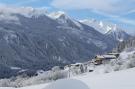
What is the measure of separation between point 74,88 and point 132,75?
4.62ft

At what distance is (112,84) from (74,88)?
2.17ft

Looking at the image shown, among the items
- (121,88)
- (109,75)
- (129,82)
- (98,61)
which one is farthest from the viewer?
(98,61)

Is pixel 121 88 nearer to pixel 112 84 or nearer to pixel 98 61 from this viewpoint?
pixel 112 84

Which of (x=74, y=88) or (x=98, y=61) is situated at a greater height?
(x=74, y=88)

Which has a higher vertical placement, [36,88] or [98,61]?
[36,88]

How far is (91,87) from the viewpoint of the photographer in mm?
5852

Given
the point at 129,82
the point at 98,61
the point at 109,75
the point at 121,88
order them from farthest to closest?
the point at 98,61
the point at 109,75
the point at 129,82
the point at 121,88


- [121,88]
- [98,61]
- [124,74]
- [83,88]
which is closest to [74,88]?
[83,88]

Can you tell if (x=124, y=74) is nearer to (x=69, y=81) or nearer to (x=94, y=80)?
(x=94, y=80)

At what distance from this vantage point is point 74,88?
5.58 metres

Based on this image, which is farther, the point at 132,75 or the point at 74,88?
the point at 132,75

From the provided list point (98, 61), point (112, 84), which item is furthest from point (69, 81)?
point (98, 61)

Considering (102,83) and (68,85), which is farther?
(102,83)

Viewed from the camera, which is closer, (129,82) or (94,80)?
(129,82)
